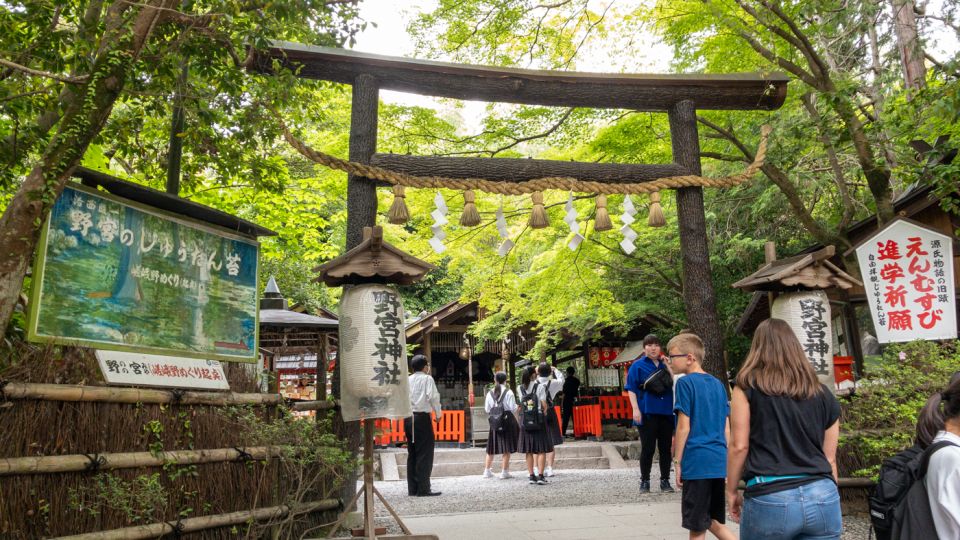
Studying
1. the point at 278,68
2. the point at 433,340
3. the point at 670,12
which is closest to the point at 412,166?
the point at 278,68

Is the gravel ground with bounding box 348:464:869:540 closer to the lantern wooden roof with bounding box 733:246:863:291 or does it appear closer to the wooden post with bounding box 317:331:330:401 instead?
the wooden post with bounding box 317:331:330:401

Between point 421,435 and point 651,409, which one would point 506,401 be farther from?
point 651,409

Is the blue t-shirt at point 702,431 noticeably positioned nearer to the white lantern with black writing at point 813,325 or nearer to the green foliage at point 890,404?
the green foliage at point 890,404

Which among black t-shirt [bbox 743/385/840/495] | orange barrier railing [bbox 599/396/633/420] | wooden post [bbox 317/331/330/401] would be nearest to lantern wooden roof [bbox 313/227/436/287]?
wooden post [bbox 317/331/330/401]

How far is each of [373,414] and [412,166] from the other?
106 inches

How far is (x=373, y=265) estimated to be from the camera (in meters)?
6.13

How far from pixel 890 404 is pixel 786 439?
419 cm

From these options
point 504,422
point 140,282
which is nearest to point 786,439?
point 140,282

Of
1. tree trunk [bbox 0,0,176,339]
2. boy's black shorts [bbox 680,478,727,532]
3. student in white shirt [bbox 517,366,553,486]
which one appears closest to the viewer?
boy's black shorts [bbox 680,478,727,532]

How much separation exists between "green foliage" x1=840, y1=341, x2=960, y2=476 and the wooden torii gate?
1400mm

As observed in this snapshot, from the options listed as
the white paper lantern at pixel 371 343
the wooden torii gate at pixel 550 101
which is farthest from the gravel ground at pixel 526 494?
the wooden torii gate at pixel 550 101

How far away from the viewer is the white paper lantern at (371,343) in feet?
19.9

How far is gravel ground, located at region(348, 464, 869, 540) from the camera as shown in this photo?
819 centimetres

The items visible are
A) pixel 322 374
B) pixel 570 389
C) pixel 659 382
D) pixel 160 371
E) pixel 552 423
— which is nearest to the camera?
pixel 160 371
